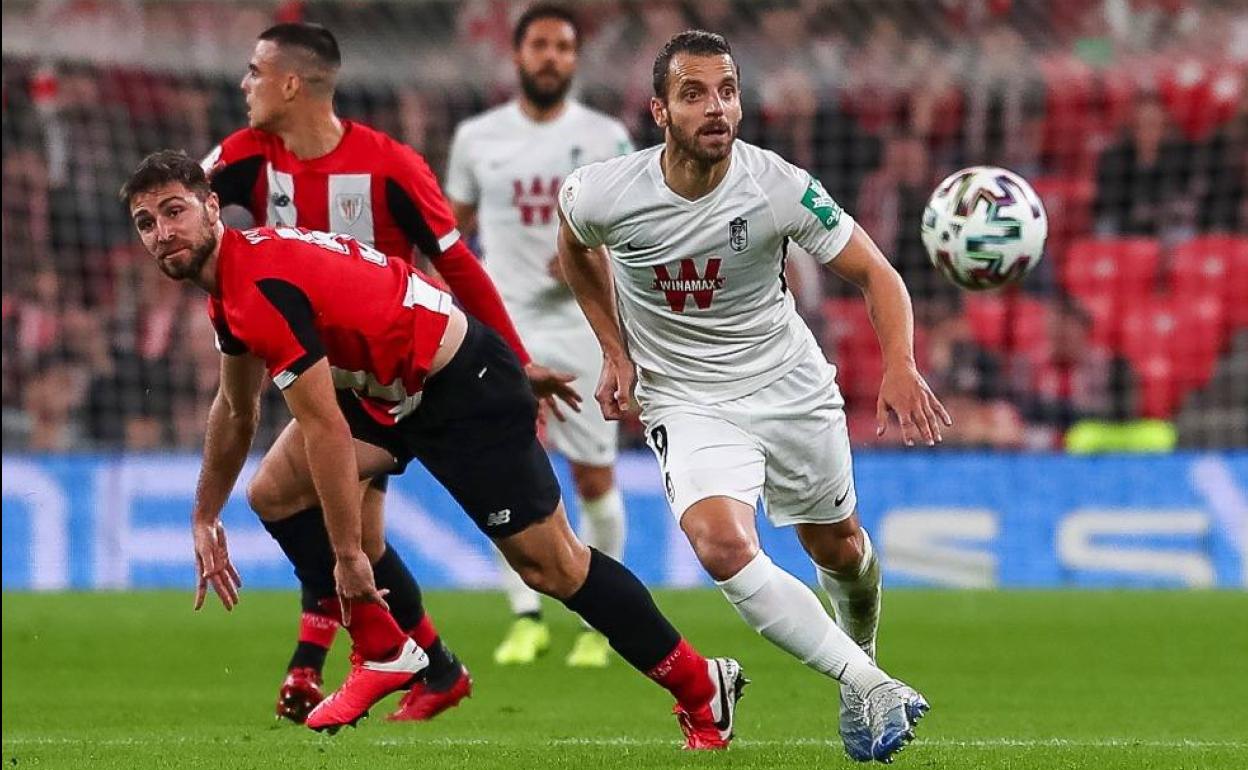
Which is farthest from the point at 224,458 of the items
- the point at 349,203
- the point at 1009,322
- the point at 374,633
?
the point at 1009,322

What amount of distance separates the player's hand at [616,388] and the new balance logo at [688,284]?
0.75 feet

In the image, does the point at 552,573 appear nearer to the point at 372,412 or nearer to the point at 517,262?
the point at 372,412

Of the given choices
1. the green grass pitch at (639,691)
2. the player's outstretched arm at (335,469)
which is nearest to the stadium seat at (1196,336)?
the green grass pitch at (639,691)

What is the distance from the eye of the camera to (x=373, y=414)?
619cm

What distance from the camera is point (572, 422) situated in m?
9.35

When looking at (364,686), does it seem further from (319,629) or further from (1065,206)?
(1065,206)

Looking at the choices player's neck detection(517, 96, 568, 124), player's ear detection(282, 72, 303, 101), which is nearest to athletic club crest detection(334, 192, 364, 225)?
player's ear detection(282, 72, 303, 101)

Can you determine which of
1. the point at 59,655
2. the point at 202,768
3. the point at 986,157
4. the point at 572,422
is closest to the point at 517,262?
the point at 572,422

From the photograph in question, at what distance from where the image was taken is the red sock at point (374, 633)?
6.29m

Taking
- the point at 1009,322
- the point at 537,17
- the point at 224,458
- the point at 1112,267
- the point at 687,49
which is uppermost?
the point at 537,17

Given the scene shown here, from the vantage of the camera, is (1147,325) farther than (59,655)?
Yes

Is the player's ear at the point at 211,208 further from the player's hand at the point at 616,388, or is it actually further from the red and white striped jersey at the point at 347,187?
the red and white striped jersey at the point at 347,187

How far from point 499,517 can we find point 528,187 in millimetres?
3842

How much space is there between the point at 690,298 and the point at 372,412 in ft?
3.26
